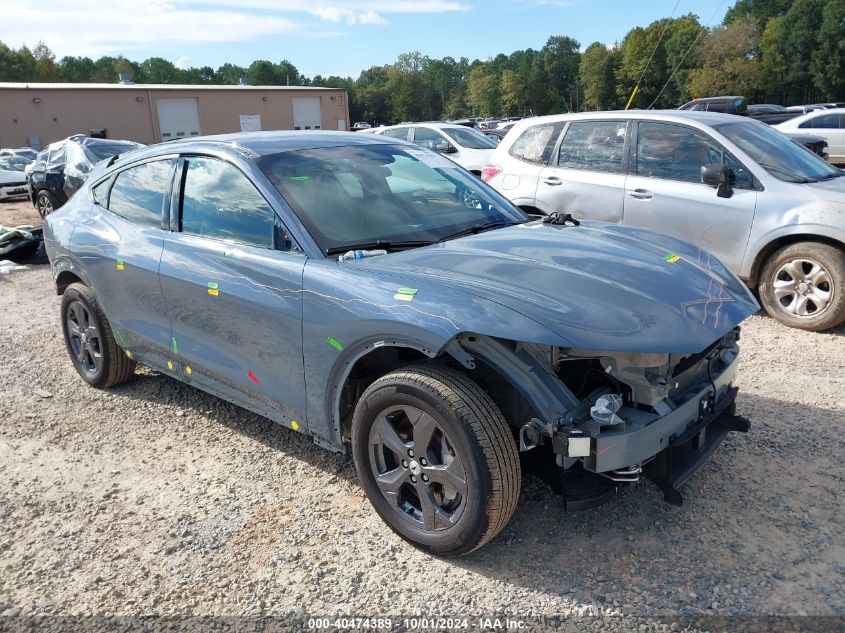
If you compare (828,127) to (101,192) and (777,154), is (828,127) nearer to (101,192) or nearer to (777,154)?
(777,154)

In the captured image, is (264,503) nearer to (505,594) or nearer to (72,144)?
(505,594)

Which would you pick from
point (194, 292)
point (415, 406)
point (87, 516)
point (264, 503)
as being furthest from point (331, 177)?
point (87, 516)

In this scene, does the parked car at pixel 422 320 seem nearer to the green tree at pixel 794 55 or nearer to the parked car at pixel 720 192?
the parked car at pixel 720 192

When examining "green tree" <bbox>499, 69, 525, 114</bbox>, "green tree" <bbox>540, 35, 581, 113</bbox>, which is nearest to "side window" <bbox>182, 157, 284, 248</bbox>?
"green tree" <bbox>540, 35, 581, 113</bbox>

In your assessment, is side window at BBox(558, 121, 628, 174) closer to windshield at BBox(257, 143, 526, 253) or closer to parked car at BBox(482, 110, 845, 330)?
parked car at BBox(482, 110, 845, 330)

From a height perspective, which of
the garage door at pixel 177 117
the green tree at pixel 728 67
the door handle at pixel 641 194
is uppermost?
the green tree at pixel 728 67

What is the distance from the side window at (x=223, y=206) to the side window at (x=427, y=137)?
9971mm

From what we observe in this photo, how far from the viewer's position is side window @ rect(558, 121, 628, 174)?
6.56 metres

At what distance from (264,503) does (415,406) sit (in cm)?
115

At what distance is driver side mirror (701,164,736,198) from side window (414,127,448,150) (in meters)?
8.16

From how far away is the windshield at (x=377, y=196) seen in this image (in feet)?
11.2

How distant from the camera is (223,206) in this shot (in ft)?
12.1

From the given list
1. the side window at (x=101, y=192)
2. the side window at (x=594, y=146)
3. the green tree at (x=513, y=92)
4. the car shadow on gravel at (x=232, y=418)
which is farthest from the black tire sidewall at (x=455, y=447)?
the green tree at (x=513, y=92)

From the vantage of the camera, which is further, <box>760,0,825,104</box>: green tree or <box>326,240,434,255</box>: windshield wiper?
<box>760,0,825,104</box>: green tree
